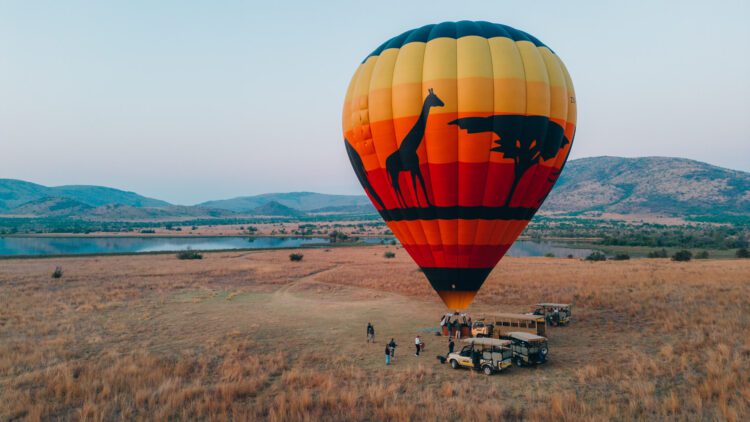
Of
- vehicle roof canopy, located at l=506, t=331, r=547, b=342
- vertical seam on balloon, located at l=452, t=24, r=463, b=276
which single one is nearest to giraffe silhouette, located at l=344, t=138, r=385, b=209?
vertical seam on balloon, located at l=452, t=24, r=463, b=276

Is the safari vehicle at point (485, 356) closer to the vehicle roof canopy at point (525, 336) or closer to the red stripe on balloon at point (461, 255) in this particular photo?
the vehicle roof canopy at point (525, 336)

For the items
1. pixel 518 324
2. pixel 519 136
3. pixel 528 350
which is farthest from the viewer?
pixel 518 324

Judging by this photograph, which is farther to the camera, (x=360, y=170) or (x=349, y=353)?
(x=349, y=353)

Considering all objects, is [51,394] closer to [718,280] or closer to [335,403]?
[335,403]

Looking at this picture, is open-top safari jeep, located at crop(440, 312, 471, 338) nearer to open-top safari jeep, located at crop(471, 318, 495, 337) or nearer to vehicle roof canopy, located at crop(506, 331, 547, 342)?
open-top safari jeep, located at crop(471, 318, 495, 337)

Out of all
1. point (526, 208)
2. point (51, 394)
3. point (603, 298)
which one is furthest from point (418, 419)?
point (603, 298)

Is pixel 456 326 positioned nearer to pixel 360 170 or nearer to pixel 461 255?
pixel 461 255

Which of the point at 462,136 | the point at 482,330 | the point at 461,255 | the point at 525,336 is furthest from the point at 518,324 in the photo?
the point at 462,136

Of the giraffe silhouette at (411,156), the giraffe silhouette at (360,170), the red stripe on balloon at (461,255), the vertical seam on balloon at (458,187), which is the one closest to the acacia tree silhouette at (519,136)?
the vertical seam on balloon at (458,187)
